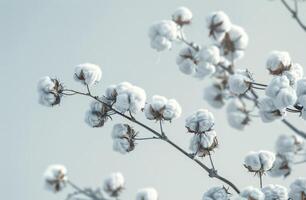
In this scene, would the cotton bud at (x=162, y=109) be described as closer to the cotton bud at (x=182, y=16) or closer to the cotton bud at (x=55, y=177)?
the cotton bud at (x=182, y=16)

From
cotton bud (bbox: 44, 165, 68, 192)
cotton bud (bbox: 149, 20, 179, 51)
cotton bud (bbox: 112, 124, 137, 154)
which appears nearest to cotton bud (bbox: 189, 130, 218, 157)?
cotton bud (bbox: 112, 124, 137, 154)

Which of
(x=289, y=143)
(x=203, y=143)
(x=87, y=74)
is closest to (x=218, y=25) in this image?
(x=289, y=143)

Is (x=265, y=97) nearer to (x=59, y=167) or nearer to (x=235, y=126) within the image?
(x=235, y=126)

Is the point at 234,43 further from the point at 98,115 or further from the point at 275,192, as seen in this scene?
the point at 98,115

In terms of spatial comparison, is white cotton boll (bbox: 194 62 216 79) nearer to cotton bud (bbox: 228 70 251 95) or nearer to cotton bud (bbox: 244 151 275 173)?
cotton bud (bbox: 228 70 251 95)

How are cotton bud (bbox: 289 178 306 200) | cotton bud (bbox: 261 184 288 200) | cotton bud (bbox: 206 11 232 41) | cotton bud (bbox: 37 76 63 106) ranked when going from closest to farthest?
cotton bud (bbox: 206 11 232 41), cotton bud (bbox: 289 178 306 200), cotton bud (bbox: 261 184 288 200), cotton bud (bbox: 37 76 63 106)

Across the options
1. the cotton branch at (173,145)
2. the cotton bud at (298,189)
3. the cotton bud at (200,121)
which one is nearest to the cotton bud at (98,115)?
the cotton branch at (173,145)
